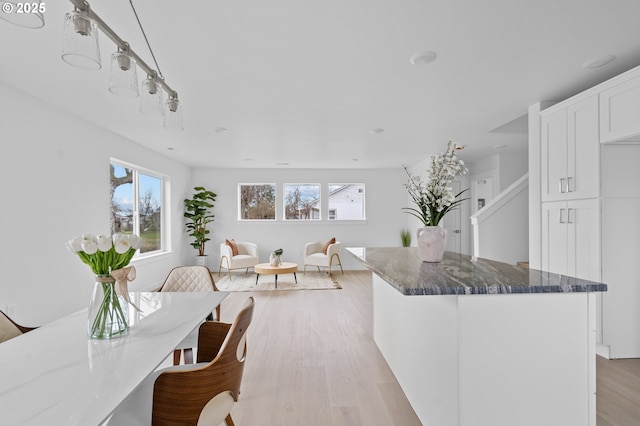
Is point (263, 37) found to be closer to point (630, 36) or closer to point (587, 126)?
point (630, 36)

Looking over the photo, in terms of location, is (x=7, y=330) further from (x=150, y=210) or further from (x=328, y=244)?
(x=328, y=244)

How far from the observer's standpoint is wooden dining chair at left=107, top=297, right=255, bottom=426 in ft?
3.63

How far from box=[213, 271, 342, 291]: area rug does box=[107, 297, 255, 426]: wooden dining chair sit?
175 inches

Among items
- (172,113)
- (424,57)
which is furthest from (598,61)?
(172,113)

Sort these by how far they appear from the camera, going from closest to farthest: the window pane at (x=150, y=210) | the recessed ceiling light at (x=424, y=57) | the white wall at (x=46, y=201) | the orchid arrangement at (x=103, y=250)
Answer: the orchid arrangement at (x=103, y=250) → the recessed ceiling light at (x=424, y=57) → the white wall at (x=46, y=201) → the window pane at (x=150, y=210)

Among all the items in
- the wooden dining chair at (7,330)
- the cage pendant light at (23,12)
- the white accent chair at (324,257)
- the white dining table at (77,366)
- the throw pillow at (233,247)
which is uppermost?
the cage pendant light at (23,12)

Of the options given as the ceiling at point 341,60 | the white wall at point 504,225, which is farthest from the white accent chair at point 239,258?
the white wall at point 504,225

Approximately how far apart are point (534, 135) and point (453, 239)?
3.73m

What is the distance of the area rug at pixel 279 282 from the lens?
227 inches

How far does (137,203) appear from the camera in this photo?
543 centimetres

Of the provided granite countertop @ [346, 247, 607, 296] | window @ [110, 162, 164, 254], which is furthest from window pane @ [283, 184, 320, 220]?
granite countertop @ [346, 247, 607, 296]

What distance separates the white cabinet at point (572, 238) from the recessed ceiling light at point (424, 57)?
192 centimetres

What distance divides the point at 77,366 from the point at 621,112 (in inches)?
149

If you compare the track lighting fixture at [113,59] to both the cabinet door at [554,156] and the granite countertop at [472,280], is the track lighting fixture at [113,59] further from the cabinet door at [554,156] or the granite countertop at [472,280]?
the cabinet door at [554,156]
